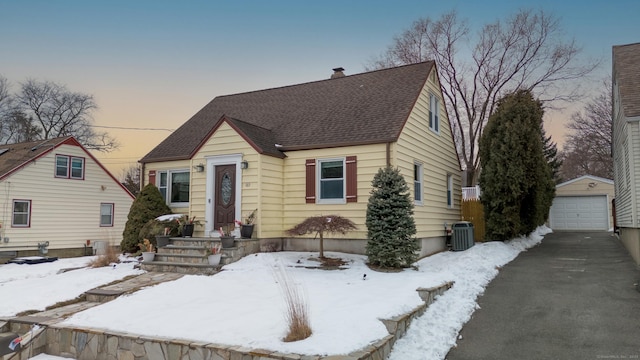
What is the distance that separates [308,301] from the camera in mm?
6922

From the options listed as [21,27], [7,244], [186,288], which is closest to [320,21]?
[21,27]

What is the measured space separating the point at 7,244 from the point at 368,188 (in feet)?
51.5

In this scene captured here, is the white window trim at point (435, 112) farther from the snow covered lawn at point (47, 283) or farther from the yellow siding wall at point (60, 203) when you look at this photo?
the yellow siding wall at point (60, 203)

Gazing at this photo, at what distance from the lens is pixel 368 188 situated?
471 inches

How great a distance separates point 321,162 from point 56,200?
47.1 feet

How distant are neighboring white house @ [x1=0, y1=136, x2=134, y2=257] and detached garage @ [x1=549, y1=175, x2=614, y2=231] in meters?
24.1

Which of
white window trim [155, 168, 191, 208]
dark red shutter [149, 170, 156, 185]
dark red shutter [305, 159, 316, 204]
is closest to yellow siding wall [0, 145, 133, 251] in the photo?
dark red shutter [149, 170, 156, 185]

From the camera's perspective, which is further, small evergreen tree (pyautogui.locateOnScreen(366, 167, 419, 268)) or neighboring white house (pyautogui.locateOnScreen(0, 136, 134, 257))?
neighboring white house (pyautogui.locateOnScreen(0, 136, 134, 257))

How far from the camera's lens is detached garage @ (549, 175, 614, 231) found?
81.9 ft

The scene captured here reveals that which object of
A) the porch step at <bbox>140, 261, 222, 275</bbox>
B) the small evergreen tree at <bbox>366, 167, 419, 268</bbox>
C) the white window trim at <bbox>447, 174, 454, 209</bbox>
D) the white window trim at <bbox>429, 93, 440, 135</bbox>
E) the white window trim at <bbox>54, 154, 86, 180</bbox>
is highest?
the white window trim at <bbox>429, 93, 440, 135</bbox>

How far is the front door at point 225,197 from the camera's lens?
12688 mm

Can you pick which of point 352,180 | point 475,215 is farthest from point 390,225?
point 475,215

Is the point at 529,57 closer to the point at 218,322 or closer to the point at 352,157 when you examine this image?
the point at 352,157

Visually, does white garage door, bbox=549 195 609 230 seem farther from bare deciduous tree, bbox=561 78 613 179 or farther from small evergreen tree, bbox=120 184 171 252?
small evergreen tree, bbox=120 184 171 252
